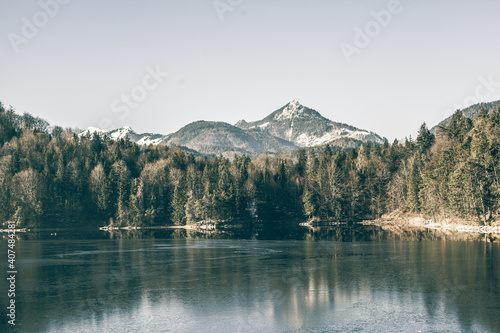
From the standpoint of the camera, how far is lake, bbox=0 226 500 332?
94.8ft

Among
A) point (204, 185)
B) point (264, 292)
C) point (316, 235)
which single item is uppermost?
point (204, 185)

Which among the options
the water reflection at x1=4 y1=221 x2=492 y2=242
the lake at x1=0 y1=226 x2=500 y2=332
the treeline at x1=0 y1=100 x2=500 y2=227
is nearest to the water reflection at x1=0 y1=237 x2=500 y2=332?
the lake at x1=0 y1=226 x2=500 y2=332

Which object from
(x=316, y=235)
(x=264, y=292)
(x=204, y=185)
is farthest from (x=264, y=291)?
(x=204, y=185)

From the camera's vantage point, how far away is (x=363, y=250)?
65.7 metres

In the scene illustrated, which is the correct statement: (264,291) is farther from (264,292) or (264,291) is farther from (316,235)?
(316,235)

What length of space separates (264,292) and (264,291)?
0.38 m

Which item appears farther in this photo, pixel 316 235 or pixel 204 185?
A: pixel 204 185

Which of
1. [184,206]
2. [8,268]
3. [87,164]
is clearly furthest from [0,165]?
[8,268]

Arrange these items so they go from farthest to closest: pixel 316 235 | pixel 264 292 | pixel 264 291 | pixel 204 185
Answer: pixel 204 185, pixel 316 235, pixel 264 291, pixel 264 292

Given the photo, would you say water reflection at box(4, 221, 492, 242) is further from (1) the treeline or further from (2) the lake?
(2) the lake

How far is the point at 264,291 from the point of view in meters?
37.9

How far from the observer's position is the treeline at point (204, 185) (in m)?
137

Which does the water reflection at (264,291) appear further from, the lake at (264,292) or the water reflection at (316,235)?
the water reflection at (316,235)

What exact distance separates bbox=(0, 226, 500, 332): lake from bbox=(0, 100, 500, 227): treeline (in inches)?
2809
